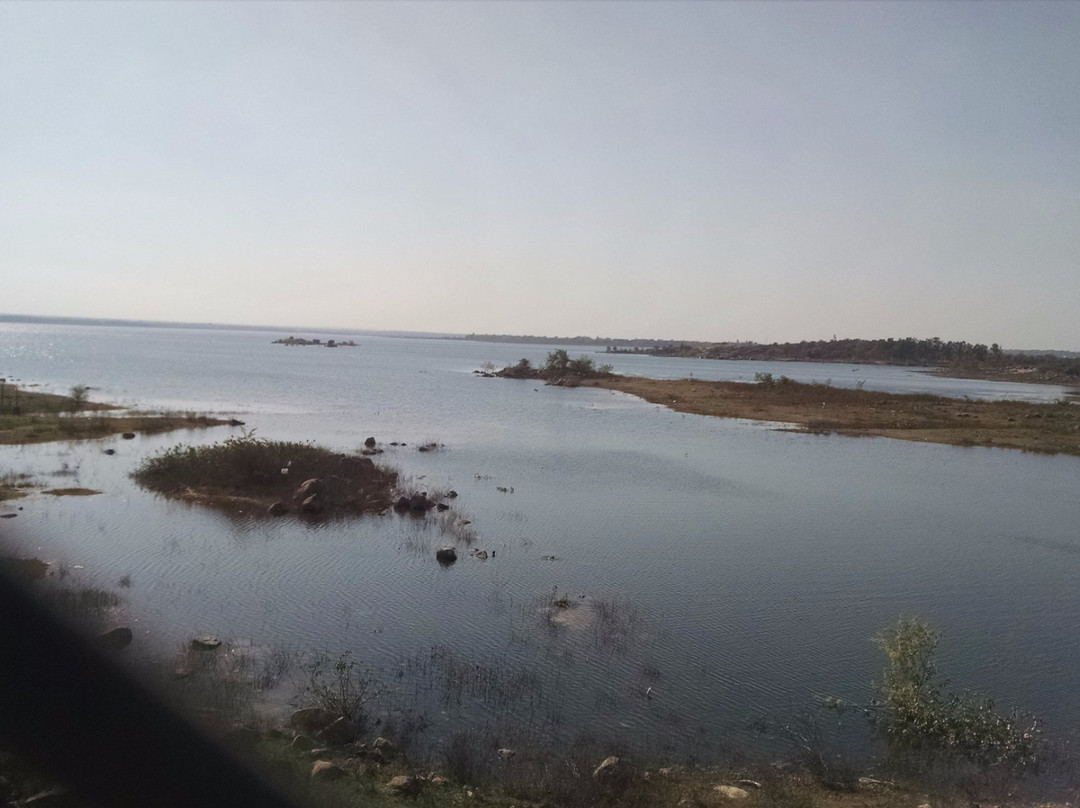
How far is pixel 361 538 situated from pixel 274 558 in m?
2.93

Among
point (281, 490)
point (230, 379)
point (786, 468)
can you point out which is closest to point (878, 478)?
point (786, 468)

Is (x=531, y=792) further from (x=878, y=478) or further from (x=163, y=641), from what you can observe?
(x=878, y=478)

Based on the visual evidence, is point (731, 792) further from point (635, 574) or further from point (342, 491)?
point (342, 491)

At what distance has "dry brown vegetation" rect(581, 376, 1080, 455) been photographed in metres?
49.5

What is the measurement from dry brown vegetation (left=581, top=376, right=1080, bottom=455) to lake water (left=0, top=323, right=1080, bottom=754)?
1032 cm

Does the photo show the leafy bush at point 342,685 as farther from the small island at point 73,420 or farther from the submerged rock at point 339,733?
the small island at point 73,420

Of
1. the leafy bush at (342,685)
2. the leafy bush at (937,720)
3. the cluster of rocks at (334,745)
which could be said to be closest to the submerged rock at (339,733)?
the cluster of rocks at (334,745)

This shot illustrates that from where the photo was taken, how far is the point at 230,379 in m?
81.2

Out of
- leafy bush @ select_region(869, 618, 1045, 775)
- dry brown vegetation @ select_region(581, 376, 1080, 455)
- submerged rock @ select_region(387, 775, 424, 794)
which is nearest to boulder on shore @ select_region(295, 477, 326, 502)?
submerged rock @ select_region(387, 775, 424, 794)

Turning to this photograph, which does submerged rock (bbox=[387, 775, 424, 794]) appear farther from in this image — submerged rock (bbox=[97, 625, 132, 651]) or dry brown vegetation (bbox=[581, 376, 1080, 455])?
dry brown vegetation (bbox=[581, 376, 1080, 455])

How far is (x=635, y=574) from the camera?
63.1ft

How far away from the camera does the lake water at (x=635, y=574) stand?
13.4 metres

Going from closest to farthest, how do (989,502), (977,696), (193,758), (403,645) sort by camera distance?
(193,758) < (977,696) < (403,645) < (989,502)

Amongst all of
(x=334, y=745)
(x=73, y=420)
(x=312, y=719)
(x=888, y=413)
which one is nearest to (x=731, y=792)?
(x=334, y=745)
